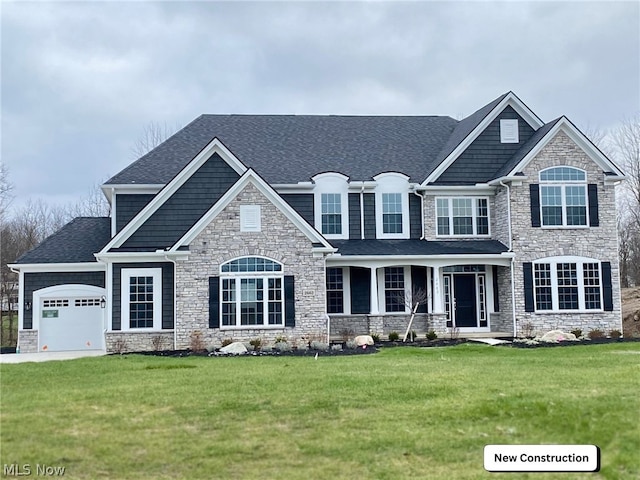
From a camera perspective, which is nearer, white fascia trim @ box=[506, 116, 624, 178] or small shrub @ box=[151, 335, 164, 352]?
small shrub @ box=[151, 335, 164, 352]

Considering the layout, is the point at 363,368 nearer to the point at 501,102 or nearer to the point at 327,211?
the point at 327,211

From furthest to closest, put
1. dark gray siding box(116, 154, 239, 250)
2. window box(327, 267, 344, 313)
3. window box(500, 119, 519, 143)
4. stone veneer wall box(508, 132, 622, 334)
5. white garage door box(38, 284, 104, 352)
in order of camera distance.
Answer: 1. window box(500, 119, 519, 143)
2. window box(327, 267, 344, 313)
3. stone veneer wall box(508, 132, 622, 334)
4. white garage door box(38, 284, 104, 352)
5. dark gray siding box(116, 154, 239, 250)

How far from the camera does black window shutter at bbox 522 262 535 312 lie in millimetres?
24047

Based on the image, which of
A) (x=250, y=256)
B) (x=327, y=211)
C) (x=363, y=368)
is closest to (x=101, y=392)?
(x=363, y=368)

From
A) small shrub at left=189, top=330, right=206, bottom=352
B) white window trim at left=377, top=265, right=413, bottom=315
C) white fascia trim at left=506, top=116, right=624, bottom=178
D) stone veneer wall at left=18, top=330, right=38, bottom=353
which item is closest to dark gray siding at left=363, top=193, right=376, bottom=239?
white window trim at left=377, top=265, right=413, bottom=315

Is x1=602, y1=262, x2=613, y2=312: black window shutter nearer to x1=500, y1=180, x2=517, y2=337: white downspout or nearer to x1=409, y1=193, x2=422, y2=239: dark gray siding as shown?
x1=500, y1=180, x2=517, y2=337: white downspout

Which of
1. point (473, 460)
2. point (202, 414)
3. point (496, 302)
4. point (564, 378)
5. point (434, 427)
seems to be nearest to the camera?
point (473, 460)

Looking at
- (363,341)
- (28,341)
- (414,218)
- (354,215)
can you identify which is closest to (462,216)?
(414,218)

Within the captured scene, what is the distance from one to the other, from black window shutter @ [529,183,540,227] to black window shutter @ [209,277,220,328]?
11.2 m

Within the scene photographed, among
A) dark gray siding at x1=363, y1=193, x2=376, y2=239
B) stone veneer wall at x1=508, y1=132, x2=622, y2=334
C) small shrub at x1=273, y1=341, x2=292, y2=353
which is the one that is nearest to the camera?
small shrub at x1=273, y1=341, x2=292, y2=353

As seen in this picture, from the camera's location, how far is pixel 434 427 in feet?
27.8

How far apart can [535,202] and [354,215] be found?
640cm

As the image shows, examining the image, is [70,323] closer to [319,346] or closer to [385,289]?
[319,346]

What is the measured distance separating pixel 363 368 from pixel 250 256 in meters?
8.16
